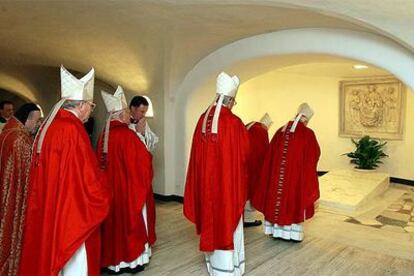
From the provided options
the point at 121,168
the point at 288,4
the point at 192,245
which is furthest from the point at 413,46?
the point at 192,245

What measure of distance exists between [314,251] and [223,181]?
1.53 meters

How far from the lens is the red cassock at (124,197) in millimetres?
3008

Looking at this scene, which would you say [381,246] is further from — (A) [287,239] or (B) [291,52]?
(B) [291,52]

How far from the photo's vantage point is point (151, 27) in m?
3.91

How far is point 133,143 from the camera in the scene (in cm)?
304

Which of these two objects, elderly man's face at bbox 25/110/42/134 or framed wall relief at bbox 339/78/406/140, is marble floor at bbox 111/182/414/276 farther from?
framed wall relief at bbox 339/78/406/140

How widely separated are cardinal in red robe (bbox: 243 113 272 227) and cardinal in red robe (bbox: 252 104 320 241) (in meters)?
0.34

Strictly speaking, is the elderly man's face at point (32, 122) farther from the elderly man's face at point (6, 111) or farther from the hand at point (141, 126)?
the elderly man's face at point (6, 111)

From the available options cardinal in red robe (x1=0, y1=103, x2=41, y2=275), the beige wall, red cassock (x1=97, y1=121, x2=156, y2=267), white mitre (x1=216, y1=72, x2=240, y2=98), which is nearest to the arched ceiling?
white mitre (x1=216, y1=72, x2=240, y2=98)

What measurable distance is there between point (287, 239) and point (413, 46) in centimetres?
229

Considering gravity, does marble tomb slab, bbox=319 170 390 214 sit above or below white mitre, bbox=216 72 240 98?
below

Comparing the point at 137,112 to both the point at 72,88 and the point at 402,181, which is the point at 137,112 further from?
the point at 402,181

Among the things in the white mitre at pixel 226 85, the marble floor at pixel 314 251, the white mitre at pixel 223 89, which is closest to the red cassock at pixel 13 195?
the marble floor at pixel 314 251

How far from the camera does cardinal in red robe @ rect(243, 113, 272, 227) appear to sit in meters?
4.29
